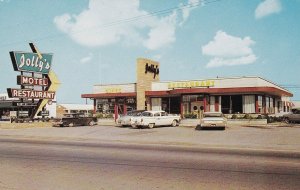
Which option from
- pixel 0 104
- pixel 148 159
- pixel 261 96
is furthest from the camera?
pixel 0 104

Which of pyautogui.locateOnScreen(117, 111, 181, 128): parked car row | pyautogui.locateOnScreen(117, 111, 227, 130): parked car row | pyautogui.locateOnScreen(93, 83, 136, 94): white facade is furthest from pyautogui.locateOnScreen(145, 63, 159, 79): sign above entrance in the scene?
pyautogui.locateOnScreen(117, 111, 181, 128): parked car row

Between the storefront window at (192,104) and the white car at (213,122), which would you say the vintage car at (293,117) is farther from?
the white car at (213,122)

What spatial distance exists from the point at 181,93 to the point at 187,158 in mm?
24770

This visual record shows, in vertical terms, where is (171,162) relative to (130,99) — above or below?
below

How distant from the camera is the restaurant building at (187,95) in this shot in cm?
3503

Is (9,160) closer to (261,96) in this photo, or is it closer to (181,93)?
(181,93)

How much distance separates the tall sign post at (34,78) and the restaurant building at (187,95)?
203 inches

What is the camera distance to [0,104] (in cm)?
6800

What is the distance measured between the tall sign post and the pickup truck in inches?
694

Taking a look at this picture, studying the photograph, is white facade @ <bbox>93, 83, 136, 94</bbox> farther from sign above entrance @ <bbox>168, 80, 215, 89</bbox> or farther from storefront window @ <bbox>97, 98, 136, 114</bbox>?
sign above entrance @ <bbox>168, 80, 215, 89</bbox>

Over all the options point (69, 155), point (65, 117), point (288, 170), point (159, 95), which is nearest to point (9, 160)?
point (69, 155)

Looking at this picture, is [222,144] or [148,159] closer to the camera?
[148,159]

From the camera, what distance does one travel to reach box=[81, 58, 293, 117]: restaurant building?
115ft

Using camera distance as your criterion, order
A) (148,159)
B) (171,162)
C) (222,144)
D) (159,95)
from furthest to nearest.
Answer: (159,95), (222,144), (148,159), (171,162)
